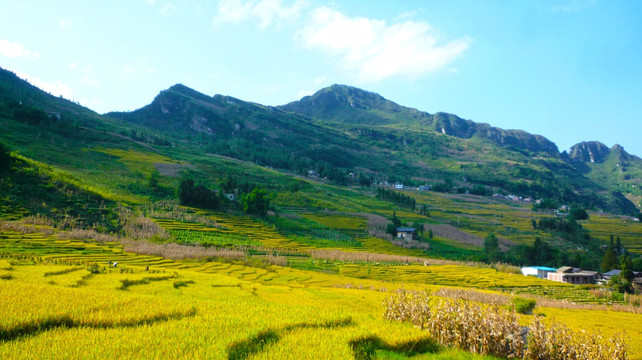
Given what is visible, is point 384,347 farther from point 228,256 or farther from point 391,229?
point 391,229

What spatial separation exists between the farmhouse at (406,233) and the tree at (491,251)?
15.9 m

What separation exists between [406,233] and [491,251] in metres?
18.2

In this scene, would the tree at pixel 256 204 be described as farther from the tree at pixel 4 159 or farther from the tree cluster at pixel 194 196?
the tree at pixel 4 159

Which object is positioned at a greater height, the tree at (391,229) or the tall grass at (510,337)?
the tall grass at (510,337)

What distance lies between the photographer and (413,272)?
2019 inches

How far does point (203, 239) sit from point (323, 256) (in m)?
18.3

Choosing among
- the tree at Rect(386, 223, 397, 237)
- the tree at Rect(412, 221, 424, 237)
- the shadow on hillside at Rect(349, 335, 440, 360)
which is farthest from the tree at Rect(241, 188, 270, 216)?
the shadow on hillside at Rect(349, 335, 440, 360)

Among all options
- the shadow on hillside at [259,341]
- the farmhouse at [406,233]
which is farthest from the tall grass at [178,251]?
the farmhouse at [406,233]

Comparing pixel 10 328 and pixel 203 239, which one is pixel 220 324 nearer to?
pixel 10 328

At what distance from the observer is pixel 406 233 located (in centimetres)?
8138

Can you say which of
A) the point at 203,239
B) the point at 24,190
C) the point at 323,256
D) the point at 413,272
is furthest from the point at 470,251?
the point at 24,190

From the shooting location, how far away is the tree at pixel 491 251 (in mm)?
74188

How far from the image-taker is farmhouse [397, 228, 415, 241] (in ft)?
264

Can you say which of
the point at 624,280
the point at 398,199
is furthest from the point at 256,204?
the point at 624,280
